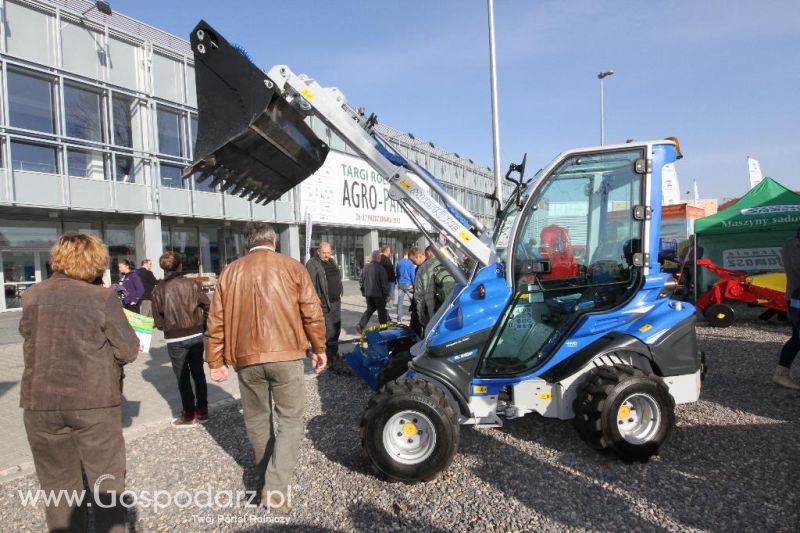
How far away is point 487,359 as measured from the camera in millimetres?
3906

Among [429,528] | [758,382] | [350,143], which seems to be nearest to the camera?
[429,528]

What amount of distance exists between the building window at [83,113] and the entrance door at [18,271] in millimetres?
4045

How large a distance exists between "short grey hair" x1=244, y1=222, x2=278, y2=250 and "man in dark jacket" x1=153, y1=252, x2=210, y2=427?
1582 mm

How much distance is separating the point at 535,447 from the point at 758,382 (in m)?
3.58

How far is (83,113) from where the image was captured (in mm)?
15211

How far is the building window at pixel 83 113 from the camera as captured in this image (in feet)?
48.6

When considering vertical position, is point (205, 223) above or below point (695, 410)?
above

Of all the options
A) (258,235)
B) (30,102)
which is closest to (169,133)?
(30,102)

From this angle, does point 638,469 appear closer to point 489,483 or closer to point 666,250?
point 489,483

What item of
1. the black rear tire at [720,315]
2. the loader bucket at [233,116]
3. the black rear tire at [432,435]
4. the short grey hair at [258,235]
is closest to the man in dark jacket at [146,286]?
the loader bucket at [233,116]

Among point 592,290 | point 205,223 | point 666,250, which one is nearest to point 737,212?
point 666,250

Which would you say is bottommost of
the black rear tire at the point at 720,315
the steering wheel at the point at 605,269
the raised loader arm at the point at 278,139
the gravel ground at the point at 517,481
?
the gravel ground at the point at 517,481

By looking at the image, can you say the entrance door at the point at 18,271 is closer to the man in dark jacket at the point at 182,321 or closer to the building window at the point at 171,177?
the building window at the point at 171,177

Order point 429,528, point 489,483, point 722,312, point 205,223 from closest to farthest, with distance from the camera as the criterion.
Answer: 1. point 429,528
2. point 489,483
3. point 722,312
4. point 205,223
